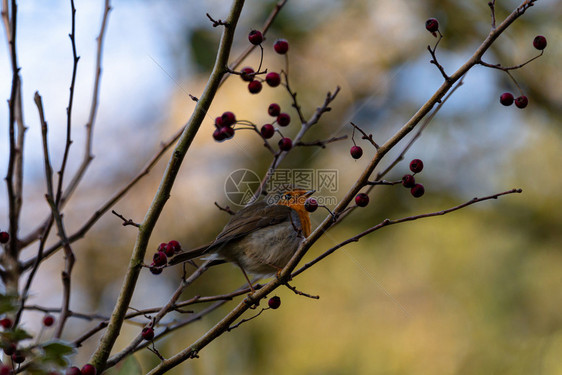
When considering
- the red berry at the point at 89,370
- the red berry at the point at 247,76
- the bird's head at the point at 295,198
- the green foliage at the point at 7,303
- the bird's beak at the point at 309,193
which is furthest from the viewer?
the bird's head at the point at 295,198

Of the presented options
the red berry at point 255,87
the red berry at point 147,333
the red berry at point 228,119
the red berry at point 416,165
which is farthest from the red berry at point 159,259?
the red berry at point 416,165

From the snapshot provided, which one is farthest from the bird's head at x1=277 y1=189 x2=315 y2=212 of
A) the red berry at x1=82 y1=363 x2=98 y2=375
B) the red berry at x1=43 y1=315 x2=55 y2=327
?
the red berry at x1=82 y1=363 x2=98 y2=375

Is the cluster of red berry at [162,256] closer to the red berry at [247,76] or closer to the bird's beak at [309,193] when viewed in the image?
the red berry at [247,76]

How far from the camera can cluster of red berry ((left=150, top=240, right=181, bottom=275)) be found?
2371mm

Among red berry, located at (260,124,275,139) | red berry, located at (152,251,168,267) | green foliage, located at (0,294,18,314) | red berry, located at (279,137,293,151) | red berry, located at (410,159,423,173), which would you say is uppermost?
red berry, located at (260,124,275,139)

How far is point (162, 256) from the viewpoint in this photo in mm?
2400

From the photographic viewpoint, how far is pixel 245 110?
7.19 m

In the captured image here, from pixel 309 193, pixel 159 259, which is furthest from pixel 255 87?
pixel 309 193

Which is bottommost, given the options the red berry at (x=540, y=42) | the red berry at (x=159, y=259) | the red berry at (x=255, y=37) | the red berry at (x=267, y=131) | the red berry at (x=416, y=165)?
the red berry at (x=416, y=165)

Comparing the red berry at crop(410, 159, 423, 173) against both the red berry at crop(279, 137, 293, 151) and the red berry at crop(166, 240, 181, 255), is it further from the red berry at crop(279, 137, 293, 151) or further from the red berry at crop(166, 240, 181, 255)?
the red berry at crop(166, 240, 181, 255)

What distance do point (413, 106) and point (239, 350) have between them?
364 cm

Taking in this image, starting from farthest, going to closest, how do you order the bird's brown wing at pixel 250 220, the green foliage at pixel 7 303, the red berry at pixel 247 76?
the bird's brown wing at pixel 250 220 → the red berry at pixel 247 76 → the green foliage at pixel 7 303

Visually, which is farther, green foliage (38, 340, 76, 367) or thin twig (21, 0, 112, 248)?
thin twig (21, 0, 112, 248)

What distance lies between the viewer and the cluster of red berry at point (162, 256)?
2.37 meters
